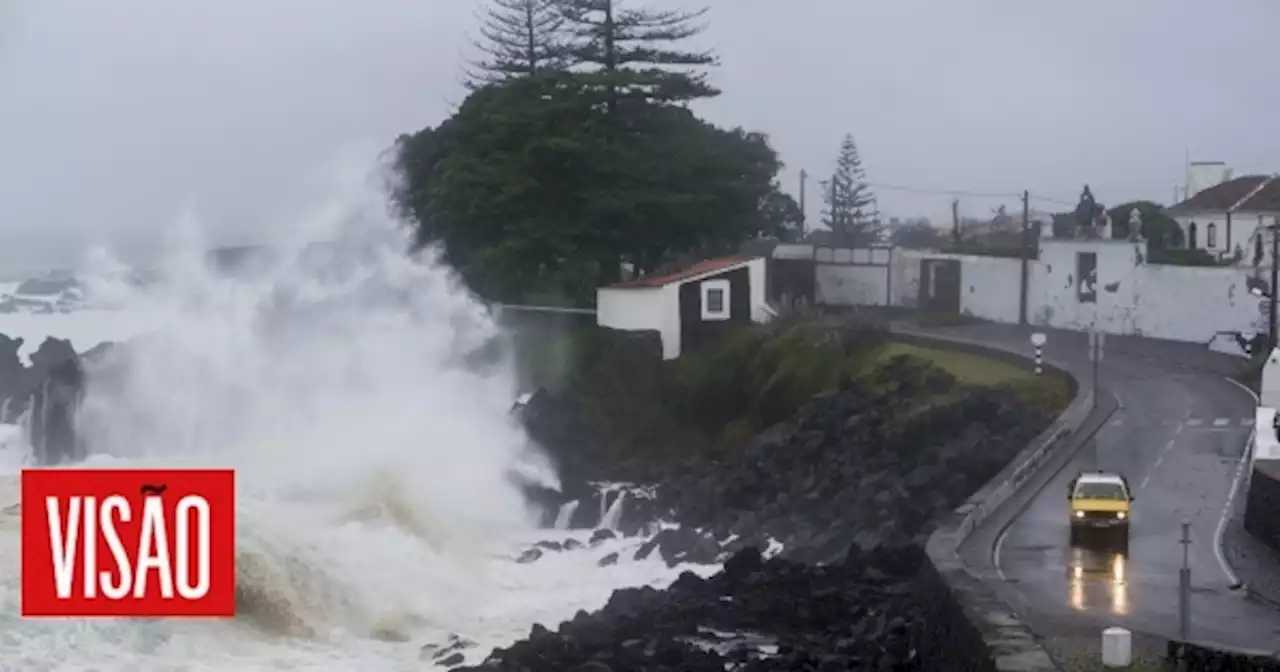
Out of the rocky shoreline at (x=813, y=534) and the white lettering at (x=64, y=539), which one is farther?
the rocky shoreline at (x=813, y=534)

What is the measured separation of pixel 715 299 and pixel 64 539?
83.4 ft

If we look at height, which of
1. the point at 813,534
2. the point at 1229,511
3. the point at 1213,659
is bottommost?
the point at 813,534

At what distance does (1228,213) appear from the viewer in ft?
121

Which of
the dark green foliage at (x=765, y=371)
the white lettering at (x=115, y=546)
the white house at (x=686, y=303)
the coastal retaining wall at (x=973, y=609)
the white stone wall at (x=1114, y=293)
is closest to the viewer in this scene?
the white lettering at (x=115, y=546)

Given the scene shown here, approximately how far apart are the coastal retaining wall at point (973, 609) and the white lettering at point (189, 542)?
5.48m

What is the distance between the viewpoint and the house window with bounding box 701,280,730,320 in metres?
30.0

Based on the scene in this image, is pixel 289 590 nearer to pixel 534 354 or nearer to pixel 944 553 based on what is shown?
pixel 944 553

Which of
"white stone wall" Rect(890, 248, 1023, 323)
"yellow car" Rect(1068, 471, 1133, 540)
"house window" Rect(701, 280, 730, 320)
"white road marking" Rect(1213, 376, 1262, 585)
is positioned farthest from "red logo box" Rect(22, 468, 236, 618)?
"white stone wall" Rect(890, 248, 1023, 323)

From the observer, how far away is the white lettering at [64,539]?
15.8 ft

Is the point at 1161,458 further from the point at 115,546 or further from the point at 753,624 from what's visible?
the point at 115,546

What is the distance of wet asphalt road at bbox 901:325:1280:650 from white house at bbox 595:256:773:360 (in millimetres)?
6927

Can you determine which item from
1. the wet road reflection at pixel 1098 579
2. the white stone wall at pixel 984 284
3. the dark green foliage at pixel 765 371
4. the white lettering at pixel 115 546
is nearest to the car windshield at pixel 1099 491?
the wet road reflection at pixel 1098 579

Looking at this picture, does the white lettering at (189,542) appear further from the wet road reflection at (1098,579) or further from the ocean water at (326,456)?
the ocean water at (326,456)

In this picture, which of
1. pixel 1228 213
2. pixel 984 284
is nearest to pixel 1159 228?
pixel 1228 213
